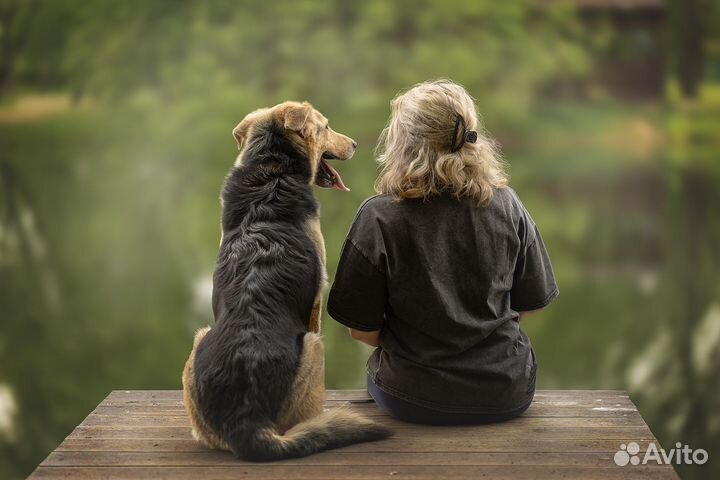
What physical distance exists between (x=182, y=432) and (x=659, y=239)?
27.5 feet

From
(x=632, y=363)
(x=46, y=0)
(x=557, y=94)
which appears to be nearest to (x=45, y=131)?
(x=46, y=0)

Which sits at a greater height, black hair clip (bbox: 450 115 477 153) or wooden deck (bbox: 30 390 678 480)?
black hair clip (bbox: 450 115 477 153)

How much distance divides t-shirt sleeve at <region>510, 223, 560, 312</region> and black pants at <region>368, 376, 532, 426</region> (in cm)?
37

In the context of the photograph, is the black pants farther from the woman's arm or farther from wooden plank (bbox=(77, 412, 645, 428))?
the woman's arm

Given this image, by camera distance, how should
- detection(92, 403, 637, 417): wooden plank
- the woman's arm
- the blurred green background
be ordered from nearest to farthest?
the woman's arm
detection(92, 403, 637, 417): wooden plank
the blurred green background

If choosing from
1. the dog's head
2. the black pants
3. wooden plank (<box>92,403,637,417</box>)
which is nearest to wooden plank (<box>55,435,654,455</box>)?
the black pants

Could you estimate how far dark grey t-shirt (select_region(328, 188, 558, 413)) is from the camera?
8.54 feet

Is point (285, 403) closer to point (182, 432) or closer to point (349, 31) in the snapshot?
point (182, 432)

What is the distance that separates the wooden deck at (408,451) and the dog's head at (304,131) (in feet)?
2.84

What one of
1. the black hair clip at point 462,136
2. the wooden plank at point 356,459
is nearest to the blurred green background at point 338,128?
the wooden plank at point 356,459

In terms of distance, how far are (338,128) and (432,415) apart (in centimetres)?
827

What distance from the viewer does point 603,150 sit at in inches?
419

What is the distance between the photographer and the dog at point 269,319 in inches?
95.6

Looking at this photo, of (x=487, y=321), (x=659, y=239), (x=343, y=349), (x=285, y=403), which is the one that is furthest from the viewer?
(x=659, y=239)
